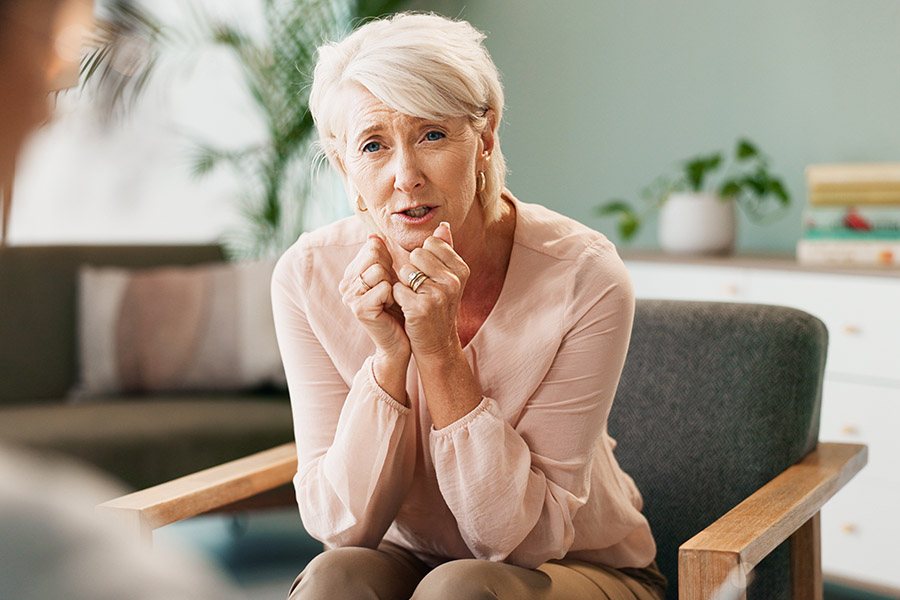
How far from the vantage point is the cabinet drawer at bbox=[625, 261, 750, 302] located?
9.15ft

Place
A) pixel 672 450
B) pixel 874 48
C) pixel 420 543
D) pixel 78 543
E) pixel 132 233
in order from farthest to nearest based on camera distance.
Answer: pixel 132 233, pixel 874 48, pixel 672 450, pixel 420 543, pixel 78 543

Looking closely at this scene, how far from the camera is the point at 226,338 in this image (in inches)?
117

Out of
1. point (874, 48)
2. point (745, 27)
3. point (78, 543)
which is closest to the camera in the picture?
point (78, 543)

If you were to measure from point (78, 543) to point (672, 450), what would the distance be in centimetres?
143

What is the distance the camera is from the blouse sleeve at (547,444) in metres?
1.28

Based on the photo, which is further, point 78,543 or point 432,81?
point 432,81

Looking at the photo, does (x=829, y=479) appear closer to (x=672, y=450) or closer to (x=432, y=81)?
(x=672, y=450)

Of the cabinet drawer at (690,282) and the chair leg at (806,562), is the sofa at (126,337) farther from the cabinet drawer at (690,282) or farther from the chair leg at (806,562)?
the chair leg at (806,562)

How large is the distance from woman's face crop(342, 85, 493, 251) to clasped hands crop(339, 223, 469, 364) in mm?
33

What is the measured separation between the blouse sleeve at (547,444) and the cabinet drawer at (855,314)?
1369 mm

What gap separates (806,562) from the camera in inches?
61.2

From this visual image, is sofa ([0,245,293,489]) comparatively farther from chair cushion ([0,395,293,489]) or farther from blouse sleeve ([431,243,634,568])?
blouse sleeve ([431,243,634,568])

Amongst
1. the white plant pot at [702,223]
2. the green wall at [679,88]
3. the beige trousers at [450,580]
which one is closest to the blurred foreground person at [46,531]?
the beige trousers at [450,580]

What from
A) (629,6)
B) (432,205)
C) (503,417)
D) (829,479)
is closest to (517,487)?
(503,417)
